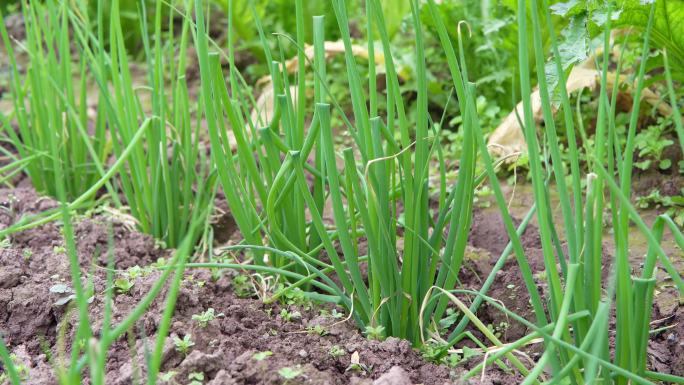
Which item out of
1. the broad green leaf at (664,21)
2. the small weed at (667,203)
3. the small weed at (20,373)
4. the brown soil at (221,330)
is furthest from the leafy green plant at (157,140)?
the small weed at (667,203)

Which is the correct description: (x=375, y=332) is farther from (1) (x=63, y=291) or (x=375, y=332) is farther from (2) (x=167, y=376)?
(1) (x=63, y=291)

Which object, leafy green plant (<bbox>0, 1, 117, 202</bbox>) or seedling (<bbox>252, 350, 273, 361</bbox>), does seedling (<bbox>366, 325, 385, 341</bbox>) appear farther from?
leafy green plant (<bbox>0, 1, 117, 202</bbox>)

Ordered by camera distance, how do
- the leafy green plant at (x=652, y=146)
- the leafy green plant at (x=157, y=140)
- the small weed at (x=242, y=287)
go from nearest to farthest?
1. the small weed at (x=242, y=287)
2. the leafy green plant at (x=157, y=140)
3. the leafy green plant at (x=652, y=146)

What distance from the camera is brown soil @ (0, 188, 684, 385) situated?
132cm

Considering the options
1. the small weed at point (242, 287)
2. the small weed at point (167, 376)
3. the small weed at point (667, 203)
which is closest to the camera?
the small weed at point (167, 376)

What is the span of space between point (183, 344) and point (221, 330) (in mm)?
149

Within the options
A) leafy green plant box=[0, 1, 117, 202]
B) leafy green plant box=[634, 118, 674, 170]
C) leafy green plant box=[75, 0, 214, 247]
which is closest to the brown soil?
leafy green plant box=[75, 0, 214, 247]

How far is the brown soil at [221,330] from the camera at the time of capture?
1319 mm

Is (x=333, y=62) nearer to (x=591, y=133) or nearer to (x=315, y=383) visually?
(x=591, y=133)

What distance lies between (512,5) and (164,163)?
1.21 metres

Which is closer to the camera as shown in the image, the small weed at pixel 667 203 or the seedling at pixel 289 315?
the seedling at pixel 289 315

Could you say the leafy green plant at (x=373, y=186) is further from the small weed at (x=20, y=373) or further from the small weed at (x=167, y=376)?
the small weed at (x=20, y=373)

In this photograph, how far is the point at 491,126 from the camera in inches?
110

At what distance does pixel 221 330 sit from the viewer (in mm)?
1503
